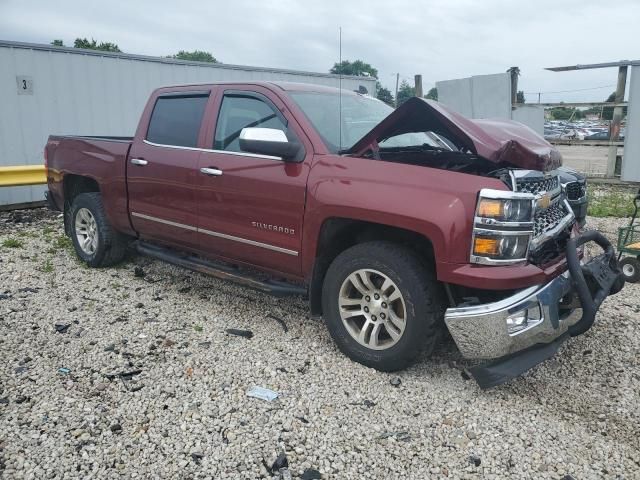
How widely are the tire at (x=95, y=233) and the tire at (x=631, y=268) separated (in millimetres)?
5172

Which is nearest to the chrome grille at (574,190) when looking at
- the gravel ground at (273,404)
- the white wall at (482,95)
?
the gravel ground at (273,404)

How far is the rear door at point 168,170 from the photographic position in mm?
4434

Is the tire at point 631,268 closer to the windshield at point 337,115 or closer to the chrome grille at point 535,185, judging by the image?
the chrome grille at point 535,185

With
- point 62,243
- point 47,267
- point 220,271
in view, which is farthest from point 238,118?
point 62,243

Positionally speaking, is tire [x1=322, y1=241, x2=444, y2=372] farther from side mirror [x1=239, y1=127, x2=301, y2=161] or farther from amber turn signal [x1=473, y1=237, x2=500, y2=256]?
side mirror [x1=239, y1=127, x2=301, y2=161]

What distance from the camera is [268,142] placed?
3541mm

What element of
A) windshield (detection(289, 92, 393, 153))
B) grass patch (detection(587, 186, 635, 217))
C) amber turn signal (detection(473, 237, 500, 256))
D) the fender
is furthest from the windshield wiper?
grass patch (detection(587, 186, 635, 217))

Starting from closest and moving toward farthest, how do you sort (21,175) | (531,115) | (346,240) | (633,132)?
1. (346,240)
2. (21,175)
3. (633,132)
4. (531,115)

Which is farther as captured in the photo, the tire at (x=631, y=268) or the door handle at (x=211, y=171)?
the tire at (x=631, y=268)

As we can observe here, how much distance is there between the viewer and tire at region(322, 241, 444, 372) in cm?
318

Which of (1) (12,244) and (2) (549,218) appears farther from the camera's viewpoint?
(1) (12,244)

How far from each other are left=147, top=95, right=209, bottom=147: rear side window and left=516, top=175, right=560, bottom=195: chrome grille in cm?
260

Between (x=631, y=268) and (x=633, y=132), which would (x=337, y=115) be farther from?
(x=633, y=132)

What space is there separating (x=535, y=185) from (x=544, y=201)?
0.41 feet
